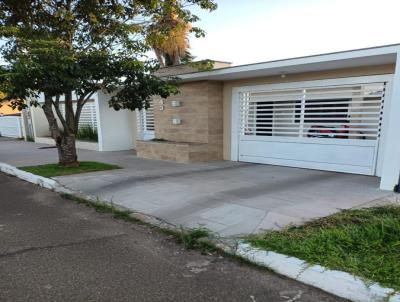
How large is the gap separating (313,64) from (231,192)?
3.68 meters

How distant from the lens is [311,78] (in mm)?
8594

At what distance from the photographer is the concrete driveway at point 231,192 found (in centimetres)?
484

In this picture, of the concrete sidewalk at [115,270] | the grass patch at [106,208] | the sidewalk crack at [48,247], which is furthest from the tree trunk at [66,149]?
the sidewalk crack at [48,247]

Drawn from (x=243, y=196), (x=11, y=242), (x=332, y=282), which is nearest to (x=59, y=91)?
(x=11, y=242)

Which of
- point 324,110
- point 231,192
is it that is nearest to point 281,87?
point 324,110

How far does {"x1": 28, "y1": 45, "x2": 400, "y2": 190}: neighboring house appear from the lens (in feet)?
23.9

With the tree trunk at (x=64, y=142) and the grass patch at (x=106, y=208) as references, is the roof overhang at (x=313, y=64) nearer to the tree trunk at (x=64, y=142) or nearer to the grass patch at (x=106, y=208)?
the tree trunk at (x=64, y=142)

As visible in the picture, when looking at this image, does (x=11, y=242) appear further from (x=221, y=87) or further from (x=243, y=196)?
(x=221, y=87)

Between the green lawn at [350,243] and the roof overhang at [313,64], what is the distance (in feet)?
11.2

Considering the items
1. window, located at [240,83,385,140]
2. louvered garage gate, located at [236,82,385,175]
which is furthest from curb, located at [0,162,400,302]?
window, located at [240,83,385,140]

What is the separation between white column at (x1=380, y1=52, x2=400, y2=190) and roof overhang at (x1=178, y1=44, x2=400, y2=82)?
524mm

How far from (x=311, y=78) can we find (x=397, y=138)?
125 inches

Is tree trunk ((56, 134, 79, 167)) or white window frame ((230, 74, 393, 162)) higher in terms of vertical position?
white window frame ((230, 74, 393, 162))

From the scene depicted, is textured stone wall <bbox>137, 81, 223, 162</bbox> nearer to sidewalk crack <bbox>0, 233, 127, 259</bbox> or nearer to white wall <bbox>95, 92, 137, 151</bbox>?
white wall <bbox>95, 92, 137, 151</bbox>
